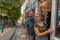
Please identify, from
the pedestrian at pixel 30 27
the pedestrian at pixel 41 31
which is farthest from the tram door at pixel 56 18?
the pedestrian at pixel 30 27

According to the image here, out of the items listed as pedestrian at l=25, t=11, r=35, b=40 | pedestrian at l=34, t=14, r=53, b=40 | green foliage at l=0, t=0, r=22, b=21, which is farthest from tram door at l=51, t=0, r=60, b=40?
green foliage at l=0, t=0, r=22, b=21

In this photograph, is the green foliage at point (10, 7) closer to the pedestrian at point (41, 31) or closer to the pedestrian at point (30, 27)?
the pedestrian at point (30, 27)

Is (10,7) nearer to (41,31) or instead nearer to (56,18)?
(56,18)

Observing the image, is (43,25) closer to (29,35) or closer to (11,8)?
(29,35)

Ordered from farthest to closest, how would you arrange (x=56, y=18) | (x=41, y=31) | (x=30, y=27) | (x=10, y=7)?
(x=10, y=7)
(x=30, y=27)
(x=56, y=18)
(x=41, y=31)

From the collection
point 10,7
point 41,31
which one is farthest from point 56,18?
point 10,7

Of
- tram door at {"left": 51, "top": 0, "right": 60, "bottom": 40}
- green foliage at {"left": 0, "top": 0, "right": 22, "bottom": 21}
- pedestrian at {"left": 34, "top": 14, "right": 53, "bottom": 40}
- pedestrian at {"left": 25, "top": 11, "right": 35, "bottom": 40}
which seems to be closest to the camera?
pedestrian at {"left": 34, "top": 14, "right": 53, "bottom": 40}

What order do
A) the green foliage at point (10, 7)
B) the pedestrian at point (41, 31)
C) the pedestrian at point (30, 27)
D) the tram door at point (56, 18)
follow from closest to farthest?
the pedestrian at point (41, 31) → the tram door at point (56, 18) → the pedestrian at point (30, 27) → the green foliage at point (10, 7)

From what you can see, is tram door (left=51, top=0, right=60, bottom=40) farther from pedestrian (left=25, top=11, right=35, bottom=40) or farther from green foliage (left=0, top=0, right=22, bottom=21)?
green foliage (left=0, top=0, right=22, bottom=21)

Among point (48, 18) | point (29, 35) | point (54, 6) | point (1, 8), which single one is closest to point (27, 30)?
point (29, 35)

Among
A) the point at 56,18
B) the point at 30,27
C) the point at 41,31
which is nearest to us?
the point at 41,31

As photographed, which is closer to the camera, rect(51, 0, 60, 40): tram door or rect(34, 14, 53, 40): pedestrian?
rect(34, 14, 53, 40): pedestrian

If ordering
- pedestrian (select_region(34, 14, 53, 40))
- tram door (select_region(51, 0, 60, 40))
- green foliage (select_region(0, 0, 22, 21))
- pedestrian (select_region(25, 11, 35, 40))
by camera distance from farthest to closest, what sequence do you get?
green foliage (select_region(0, 0, 22, 21))
pedestrian (select_region(25, 11, 35, 40))
tram door (select_region(51, 0, 60, 40))
pedestrian (select_region(34, 14, 53, 40))

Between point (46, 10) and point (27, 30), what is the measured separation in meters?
2.00
